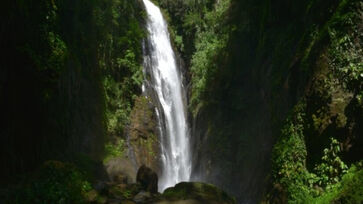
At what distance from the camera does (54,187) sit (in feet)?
25.7

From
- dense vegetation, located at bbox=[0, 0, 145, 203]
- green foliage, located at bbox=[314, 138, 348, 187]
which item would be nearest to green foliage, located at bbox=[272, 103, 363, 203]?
green foliage, located at bbox=[314, 138, 348, 187]

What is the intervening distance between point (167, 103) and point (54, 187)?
46.6 ft

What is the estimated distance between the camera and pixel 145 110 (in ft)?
65.4

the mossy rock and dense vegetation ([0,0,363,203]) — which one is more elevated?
dense vegetation ([0,0,363,203])

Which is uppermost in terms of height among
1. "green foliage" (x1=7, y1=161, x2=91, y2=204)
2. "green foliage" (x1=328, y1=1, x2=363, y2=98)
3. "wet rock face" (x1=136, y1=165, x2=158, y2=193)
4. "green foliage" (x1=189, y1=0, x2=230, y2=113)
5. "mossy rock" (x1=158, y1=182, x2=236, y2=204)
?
"green foliage" (x1=189, y1=0, x2=230, y2=113)

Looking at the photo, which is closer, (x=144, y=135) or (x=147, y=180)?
(x=147, y=180)

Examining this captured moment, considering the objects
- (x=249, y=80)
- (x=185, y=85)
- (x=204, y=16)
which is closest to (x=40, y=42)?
(x=249, y=80)

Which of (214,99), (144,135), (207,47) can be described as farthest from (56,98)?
(207,47)

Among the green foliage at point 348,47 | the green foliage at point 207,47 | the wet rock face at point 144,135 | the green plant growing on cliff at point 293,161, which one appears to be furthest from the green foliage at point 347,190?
the green foliage at point 207,47

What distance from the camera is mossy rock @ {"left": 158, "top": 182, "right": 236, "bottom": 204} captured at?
970 cm

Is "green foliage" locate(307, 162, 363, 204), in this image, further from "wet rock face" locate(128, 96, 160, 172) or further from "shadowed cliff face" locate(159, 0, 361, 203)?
"wet rock face" locate(128, 96, 160, 172)

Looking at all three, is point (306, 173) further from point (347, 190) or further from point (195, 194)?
point (195, 194)

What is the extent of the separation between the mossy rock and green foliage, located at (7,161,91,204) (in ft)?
7.17

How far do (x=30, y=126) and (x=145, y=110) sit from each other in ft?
35.1
